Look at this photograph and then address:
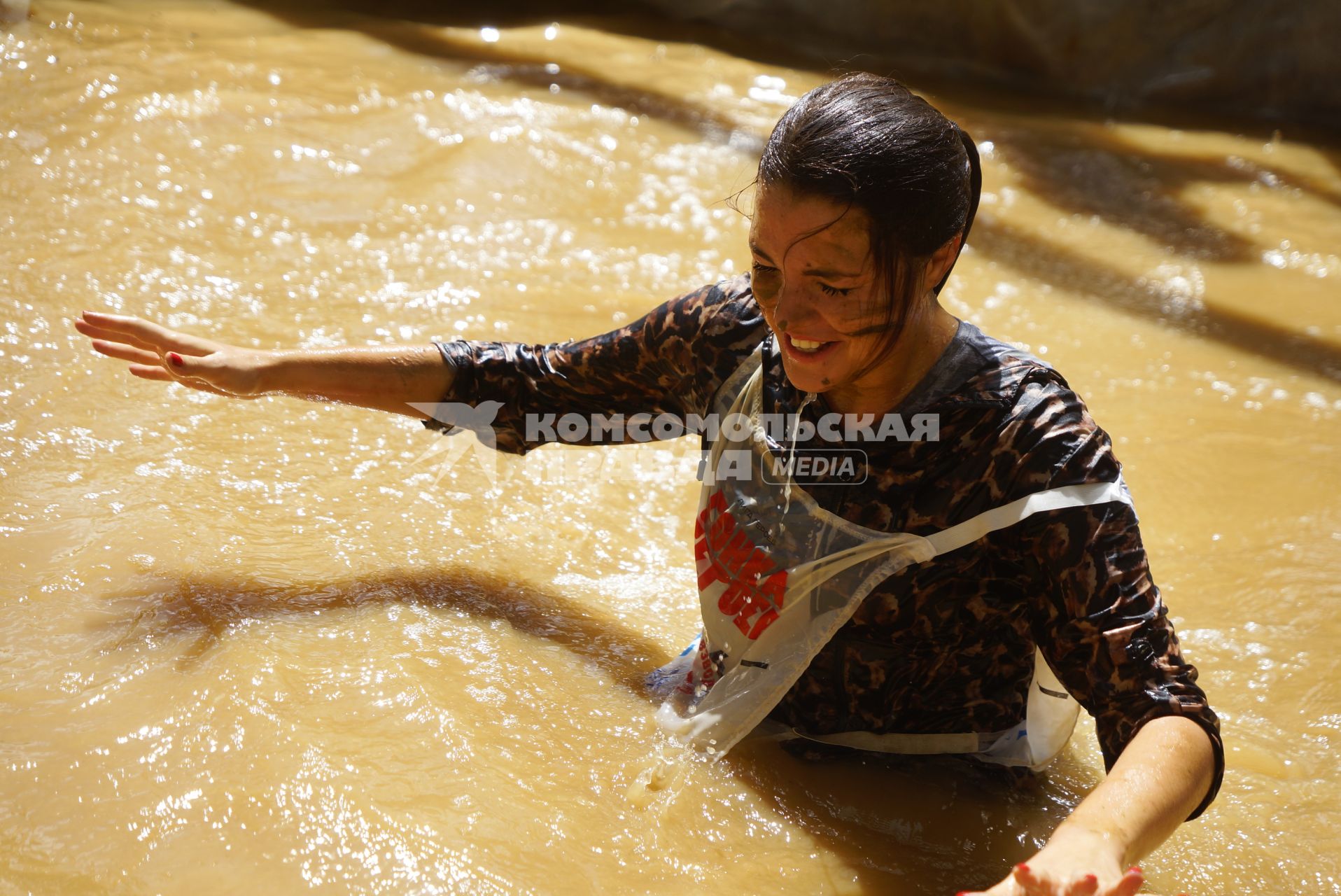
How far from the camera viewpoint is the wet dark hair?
1662 mm

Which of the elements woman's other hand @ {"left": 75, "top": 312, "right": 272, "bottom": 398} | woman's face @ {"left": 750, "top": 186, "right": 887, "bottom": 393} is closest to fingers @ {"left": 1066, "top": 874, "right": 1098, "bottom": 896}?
woman's face @ {"left": 750, "top": 186, "right": 887, "bottom": 393}

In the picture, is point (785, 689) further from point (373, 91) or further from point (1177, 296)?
point (373, 91)

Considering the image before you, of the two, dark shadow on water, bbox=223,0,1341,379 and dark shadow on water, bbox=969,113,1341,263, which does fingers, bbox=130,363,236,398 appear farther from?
dark shadow on water, bbox=969,113,1341,263

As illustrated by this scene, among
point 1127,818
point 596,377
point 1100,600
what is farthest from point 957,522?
point 596,377

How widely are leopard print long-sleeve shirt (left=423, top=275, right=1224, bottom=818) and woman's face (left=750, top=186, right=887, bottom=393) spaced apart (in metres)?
0.18

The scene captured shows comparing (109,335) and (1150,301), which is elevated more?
(109,335)

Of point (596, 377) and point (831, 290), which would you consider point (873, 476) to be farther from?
point (596, 377)

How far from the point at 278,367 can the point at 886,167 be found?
1.29 meters

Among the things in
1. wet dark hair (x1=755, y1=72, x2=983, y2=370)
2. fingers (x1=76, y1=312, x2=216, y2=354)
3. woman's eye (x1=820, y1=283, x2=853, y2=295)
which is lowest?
fingers (x1=76, y1=312, x2=216, y2=354)

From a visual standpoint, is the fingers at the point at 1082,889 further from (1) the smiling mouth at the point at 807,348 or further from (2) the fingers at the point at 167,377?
(2) the fingers at the point at 167,377

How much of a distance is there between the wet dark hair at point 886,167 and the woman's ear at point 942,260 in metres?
0.02

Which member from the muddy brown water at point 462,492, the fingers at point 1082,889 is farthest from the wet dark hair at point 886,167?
the muddy brown water at point 462,492

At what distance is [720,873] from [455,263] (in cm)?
277

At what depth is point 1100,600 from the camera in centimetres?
173
